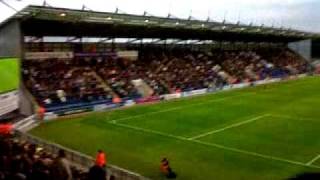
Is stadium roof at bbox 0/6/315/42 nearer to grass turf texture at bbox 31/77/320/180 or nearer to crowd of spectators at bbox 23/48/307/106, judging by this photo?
crowd of spectators at bbox 23/48/307/106

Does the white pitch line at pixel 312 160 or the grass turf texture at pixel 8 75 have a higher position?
the grass turf texture at pixel 8 75

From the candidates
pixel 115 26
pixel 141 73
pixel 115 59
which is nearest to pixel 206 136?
pixel 115 26

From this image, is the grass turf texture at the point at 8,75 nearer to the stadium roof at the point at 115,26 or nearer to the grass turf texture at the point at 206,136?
the grass turf texture at the point at 206,136

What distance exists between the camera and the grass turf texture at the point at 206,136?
2328 cm

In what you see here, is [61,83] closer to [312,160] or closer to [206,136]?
[206,136]

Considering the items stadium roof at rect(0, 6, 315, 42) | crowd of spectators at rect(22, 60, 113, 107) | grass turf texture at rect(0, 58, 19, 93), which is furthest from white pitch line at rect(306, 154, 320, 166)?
stadium roof at rect(0, 6, 315, 42)

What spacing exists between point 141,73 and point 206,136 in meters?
26.5

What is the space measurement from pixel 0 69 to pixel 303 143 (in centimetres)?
1735

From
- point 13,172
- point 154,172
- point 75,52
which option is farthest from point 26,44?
point 13,172

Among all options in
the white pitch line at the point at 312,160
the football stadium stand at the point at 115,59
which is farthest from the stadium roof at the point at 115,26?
the white pitch line at the point at 312,160

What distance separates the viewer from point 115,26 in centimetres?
5003

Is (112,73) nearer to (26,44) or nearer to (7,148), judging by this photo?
(26,44)

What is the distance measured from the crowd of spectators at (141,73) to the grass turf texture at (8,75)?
15.9 meters

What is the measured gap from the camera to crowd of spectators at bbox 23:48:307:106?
45.0 meters
